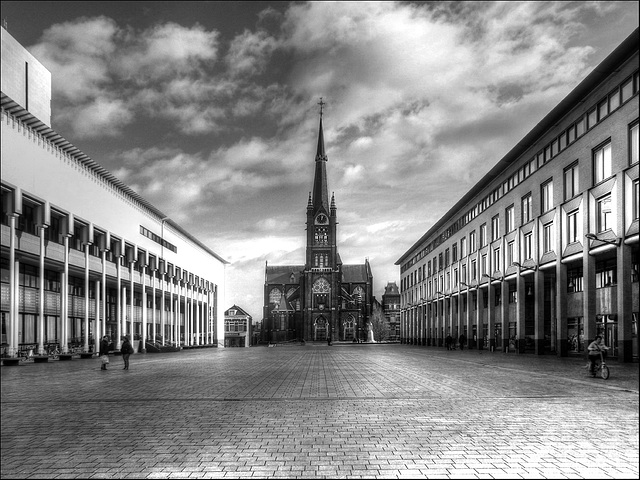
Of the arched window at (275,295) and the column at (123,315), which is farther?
the arched window at (275,295)

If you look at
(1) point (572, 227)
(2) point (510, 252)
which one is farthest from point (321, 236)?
(1) point (572, 227)

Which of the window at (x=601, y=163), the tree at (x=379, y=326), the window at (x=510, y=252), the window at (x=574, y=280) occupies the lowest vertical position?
the tree at (x=379, y=326)

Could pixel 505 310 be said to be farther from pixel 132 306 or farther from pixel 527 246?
A: pixel 132 306

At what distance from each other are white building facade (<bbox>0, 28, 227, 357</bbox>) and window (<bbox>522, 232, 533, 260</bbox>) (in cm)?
2868

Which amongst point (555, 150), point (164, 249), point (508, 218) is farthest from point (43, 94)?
point (164, 249)

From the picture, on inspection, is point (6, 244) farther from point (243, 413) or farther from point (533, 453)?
point (533, 453)

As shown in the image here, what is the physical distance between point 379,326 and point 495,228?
10720 cm

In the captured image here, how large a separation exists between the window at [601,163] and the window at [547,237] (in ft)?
26.9

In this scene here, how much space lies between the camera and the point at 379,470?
24.8 ft

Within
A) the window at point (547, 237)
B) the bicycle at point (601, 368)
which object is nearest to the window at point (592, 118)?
the window at point (547, 237)

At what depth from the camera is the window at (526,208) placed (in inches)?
1980

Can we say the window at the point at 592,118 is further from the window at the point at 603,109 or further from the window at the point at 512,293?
the window at the point at 512,293

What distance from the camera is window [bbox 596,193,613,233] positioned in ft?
117

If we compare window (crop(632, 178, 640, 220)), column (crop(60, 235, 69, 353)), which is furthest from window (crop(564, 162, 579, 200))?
column (crop(60, 235, 69, 353))
